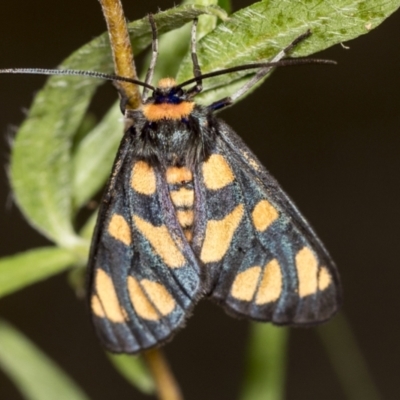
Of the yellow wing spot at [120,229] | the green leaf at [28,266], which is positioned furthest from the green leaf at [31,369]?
the yellow wing spot at [120,229]

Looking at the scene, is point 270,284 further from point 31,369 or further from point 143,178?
point 31,369

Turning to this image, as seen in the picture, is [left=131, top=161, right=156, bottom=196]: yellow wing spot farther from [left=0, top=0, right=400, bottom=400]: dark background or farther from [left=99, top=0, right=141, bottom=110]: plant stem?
[left=0, top=0, right=400, bottom=400]: dark background

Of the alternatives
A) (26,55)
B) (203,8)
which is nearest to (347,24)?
(203,8)

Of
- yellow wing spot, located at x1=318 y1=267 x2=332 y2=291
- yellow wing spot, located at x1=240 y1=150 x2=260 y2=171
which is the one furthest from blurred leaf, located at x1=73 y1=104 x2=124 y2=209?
yellow wing spot, located at x1=318 y1=267 x2=332 y2=291

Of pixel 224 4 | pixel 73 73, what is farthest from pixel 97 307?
pixel 224 4

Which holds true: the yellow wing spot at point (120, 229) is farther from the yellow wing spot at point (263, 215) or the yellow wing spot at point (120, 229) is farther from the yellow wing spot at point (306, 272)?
the yellow wing spot at point (306, 272)

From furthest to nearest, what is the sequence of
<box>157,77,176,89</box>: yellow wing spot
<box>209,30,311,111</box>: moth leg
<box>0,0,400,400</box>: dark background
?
<box>0,0,400,400</box>: dark background < <box>157,77,176,89</box>: yellow wing spot < <box>209,30,311,111</box>: moth leg

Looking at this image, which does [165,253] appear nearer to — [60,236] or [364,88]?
[60,236]
